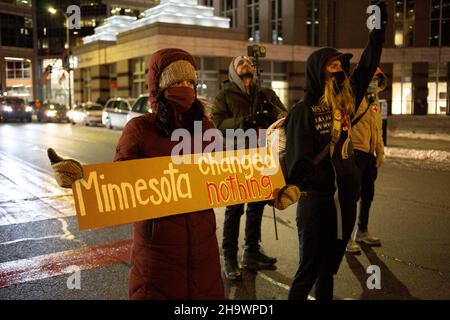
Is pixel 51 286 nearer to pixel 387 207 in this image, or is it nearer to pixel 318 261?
pixel 318 261

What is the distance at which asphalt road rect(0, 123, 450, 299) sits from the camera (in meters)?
4.44

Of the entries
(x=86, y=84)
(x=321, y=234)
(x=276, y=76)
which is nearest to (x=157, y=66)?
(x=321, y=234)

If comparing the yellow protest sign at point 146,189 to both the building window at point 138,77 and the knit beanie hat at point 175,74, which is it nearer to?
the knit beanie hat at point 175,74

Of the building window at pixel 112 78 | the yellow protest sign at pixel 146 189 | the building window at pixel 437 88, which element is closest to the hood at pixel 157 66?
the yellow protest sign at pixel 146 189

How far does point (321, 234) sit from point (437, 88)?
42811 millimetres

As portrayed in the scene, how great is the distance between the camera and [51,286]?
14.9 ft

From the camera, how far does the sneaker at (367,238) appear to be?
18.9 feet

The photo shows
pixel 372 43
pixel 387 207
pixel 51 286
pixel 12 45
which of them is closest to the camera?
pixel 372 43

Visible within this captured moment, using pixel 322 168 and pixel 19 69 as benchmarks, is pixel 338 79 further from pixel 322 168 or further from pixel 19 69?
pixel 19 69

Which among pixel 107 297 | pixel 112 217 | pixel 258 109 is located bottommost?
pixel 107 297

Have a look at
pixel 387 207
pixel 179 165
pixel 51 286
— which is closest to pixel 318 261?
pixel 179 165

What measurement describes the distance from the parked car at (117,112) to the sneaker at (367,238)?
63.9 ft

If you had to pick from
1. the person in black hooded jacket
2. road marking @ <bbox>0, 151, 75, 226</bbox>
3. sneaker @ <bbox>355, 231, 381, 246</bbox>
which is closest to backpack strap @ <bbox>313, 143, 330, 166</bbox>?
the person in black hooded jacket

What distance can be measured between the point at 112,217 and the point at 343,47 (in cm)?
4263
